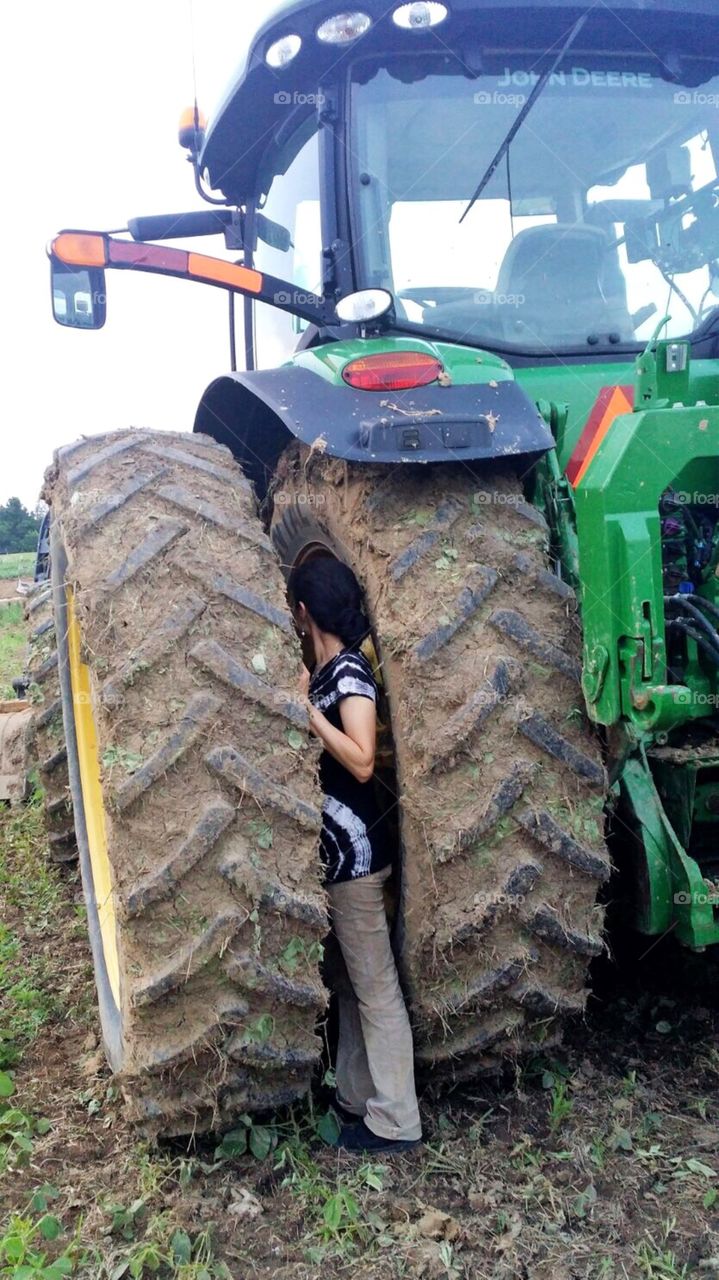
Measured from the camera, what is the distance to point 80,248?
9.12 ft

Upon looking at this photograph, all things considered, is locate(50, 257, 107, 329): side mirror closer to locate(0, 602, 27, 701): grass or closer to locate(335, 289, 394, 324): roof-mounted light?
locate(335, 289, 394, 324): roof-mounted light

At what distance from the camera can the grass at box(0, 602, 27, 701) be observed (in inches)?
433

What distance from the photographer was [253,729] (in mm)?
2236

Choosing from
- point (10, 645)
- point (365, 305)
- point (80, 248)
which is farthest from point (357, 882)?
point (10, 645)

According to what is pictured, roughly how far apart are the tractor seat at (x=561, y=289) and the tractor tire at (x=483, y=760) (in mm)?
977

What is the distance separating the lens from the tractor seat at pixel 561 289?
10.8ft

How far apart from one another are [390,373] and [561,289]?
102 centimetres

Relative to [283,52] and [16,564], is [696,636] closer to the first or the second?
[283,52]

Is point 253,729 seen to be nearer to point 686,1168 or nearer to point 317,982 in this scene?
point 317,982

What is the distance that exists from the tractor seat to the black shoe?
2168 mm

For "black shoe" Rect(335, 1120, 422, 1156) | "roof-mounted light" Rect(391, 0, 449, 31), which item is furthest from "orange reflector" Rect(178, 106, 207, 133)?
"black shoe" Rect(335, 1120, 422, 1156)

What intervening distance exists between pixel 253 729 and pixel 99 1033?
1.52 metres

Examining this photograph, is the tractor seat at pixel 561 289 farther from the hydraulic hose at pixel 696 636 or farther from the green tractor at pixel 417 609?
the hydraulic hose at pixel 696 636

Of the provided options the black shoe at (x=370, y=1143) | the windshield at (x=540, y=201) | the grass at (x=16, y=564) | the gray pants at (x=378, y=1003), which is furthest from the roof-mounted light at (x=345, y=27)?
the grass at (x=16, y=564)
